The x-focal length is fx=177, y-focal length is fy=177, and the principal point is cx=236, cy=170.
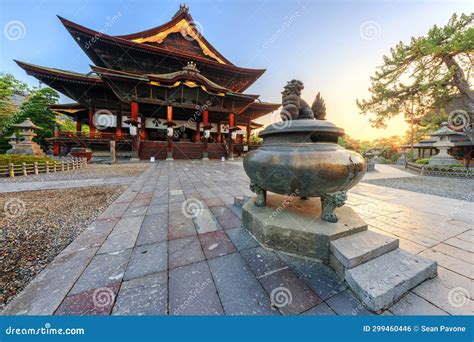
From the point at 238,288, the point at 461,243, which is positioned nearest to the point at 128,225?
the point at 238,288

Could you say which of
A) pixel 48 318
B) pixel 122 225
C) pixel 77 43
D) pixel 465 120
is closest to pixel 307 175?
pixel 48 318

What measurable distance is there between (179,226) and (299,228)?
5.95ft

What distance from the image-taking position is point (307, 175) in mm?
1975

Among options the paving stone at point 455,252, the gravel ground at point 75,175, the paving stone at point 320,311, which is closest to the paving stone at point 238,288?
the paving stone at point 320,311

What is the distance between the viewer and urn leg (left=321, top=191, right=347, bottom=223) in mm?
2064

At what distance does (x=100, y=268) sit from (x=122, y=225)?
44.3 inches

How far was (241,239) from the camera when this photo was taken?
7.72 feet

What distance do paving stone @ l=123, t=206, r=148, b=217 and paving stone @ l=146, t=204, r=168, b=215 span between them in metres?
0.08

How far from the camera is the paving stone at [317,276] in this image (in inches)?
59.4

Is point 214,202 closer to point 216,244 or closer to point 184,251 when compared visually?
point 216,244

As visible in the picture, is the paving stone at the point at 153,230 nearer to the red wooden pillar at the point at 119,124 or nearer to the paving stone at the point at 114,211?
the paving stone at the point at 114,211

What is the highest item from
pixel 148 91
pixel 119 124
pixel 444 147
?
pixel 148 91

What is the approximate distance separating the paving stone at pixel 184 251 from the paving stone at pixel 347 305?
1273 millimetres

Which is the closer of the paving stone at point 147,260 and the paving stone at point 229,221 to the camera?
the paving stone at point 147,260
